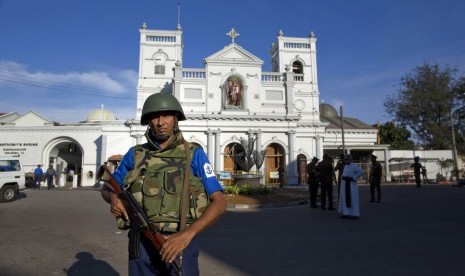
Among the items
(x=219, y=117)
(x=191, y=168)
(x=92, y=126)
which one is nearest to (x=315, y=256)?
(x=191, y=168)

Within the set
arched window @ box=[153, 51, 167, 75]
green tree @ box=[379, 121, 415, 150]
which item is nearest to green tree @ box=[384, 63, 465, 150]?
green tree @ box=[379, 121, 415, 150]

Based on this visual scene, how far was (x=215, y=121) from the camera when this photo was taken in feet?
95.2

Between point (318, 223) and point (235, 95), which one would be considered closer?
point (318, 223)

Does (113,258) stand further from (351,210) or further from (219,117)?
(219,117)

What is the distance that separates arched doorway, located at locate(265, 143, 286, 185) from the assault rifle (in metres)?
27.3

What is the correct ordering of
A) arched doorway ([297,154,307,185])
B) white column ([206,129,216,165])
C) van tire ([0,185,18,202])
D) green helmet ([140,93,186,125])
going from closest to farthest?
green helmet ([140,93,186,125]) → van tire ([0,185,18,202]) → white column ([206,129,216,165]) → arched doorway ([297,154,307,185])

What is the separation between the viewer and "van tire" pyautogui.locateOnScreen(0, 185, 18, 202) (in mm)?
14305

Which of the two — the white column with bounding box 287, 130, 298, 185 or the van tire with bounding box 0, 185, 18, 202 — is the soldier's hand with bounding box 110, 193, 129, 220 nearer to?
the van tire with bounding box 0, 185, 18, 202

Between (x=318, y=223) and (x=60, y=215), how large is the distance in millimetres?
7961

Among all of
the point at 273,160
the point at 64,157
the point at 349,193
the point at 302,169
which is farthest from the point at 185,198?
the point at 64,157

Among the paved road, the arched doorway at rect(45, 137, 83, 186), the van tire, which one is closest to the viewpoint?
the paved road

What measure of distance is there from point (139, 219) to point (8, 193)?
1596 centimetres

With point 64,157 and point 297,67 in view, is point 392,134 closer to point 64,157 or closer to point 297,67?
point 297,67

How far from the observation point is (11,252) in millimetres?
5668
